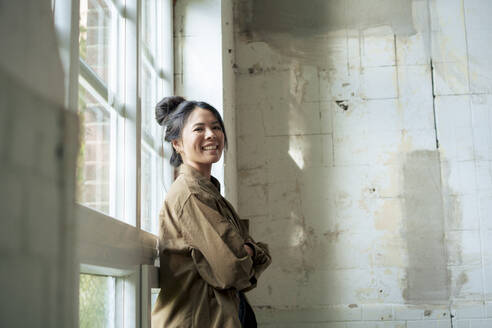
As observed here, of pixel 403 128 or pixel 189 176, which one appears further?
pixel 403 128

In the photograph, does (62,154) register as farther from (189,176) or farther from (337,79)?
(337,79)

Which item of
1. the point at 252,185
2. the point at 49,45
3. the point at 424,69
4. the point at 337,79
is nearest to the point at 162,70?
the point at 252,185

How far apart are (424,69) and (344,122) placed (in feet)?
2.44

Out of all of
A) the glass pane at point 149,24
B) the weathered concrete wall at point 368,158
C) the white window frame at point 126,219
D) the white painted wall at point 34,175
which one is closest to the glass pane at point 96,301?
the white window frame at point 126,219

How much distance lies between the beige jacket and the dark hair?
0.29 m

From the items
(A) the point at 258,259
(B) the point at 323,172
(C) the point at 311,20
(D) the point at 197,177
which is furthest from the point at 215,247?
(C) the point at 311,20

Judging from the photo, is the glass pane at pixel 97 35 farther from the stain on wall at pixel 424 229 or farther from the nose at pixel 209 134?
the stain on wall at pixel 424 229

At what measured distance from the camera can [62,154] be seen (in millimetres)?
200

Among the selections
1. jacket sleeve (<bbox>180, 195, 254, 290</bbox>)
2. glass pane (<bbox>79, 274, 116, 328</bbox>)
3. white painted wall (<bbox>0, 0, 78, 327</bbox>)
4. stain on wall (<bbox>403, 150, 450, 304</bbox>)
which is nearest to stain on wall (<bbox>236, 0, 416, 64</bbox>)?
stain on wall (<bbox>403, 150, 450, 304</bbox>)

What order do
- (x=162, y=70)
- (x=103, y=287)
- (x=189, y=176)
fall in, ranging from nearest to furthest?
1. (x=103, y=287)
2. (x=189, y=176)
3. (x=162, y=70)

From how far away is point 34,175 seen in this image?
0.18 meters

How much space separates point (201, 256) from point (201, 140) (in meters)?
0.49

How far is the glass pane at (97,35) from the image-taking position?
1.73 m

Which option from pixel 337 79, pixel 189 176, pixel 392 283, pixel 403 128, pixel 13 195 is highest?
pixel 337 79
